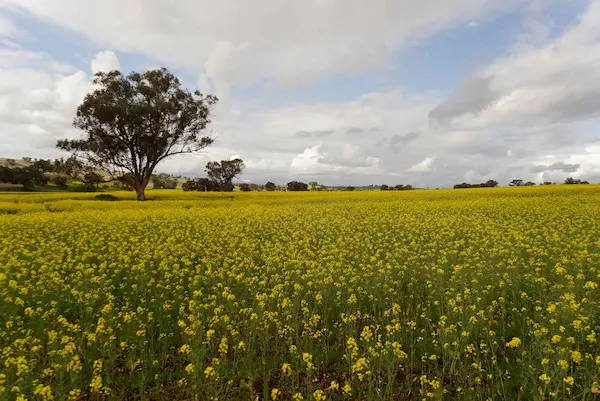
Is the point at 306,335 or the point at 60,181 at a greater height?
the point at 60,181

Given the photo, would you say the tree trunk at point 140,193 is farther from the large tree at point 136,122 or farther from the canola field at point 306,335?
the canola field at point 306,335

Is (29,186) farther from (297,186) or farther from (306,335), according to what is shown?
(306,335)

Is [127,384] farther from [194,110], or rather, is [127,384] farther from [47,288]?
[194,110]

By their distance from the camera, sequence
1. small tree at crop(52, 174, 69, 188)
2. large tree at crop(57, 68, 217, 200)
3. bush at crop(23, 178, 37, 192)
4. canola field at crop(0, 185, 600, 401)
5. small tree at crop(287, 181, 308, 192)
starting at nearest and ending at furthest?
1. canola field at crop(0, 185, 600, 401)
2. large tree at crop(57, 68, 217, 200)
3. bush at crop(23, 178, 37, 192)
4. small tree at crop(52, 174, 69, 188)
5. small tree at crop(287, 181, 308, 192)

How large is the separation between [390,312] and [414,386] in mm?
1859

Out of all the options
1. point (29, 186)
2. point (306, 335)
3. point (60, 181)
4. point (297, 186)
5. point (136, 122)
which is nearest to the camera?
point (306, 335)

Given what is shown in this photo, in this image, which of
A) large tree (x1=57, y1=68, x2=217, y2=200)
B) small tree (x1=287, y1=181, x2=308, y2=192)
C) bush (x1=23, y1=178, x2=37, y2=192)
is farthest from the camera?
small tree (x1=287, y1=181, x2=308, y2=192)

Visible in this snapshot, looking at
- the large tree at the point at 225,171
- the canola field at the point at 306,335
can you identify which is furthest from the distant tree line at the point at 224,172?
the canola field at the point at 306,335

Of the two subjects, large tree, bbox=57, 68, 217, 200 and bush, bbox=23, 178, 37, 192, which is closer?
large tree, bbox=57, 68, 217, 200

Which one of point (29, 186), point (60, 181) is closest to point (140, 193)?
point (29, 186)

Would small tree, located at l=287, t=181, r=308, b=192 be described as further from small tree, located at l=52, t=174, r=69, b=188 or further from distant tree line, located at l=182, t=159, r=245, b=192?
small tree, located at l=52, t=174, r=69, b=188

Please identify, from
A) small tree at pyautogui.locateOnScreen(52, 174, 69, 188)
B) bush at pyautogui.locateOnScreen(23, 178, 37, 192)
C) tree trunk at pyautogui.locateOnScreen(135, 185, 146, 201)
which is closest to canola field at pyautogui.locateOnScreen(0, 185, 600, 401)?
tree trunk at pyautogui.locateOnScreen(135, 185, 146, 201)

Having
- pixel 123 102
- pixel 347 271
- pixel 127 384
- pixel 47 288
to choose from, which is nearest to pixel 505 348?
Answer: pixel 347 271

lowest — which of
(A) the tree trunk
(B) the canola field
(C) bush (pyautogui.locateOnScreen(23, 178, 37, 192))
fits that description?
(B) the canola field
